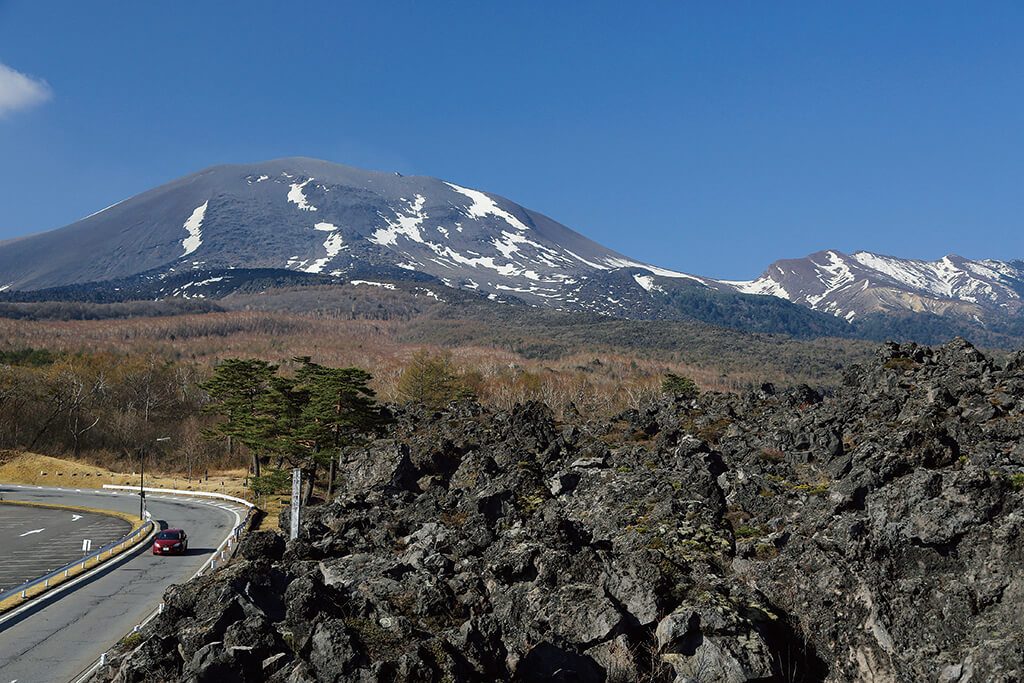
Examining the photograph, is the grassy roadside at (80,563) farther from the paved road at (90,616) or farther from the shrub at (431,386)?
the shrub at (431,386)

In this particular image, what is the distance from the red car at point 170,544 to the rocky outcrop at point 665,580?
11.3m

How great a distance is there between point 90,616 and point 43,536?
25639mm

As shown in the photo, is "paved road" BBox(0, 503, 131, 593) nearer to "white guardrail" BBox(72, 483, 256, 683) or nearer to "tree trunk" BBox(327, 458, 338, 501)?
"white guardrail" BBox(72, 483, 256, 683)

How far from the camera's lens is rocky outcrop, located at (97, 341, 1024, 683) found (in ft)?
70.5

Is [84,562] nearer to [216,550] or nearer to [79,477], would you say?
[216,550]

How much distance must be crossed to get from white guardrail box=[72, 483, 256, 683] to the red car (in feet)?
6.35

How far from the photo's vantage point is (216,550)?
51.2 meters

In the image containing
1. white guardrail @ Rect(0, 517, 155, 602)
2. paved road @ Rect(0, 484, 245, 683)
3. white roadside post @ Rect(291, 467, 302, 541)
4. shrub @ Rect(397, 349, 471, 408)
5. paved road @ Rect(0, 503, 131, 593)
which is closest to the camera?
paved road @ Rect(0, 484, 245, 683)

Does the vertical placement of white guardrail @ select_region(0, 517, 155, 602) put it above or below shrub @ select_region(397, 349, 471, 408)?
below

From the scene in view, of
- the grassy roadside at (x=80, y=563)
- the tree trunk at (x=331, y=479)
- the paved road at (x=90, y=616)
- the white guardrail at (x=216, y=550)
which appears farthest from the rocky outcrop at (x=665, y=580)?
the tree trunk at (x=331, y=479)

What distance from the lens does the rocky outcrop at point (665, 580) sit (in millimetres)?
21478

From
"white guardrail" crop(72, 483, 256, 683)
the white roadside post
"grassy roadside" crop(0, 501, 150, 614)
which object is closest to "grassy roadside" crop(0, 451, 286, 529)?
"white guardrail" crop(72, 483, 256, 683)

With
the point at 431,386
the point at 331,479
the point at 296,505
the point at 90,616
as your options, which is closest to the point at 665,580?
the point at 296,505

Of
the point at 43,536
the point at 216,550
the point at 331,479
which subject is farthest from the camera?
the point at 331,479
